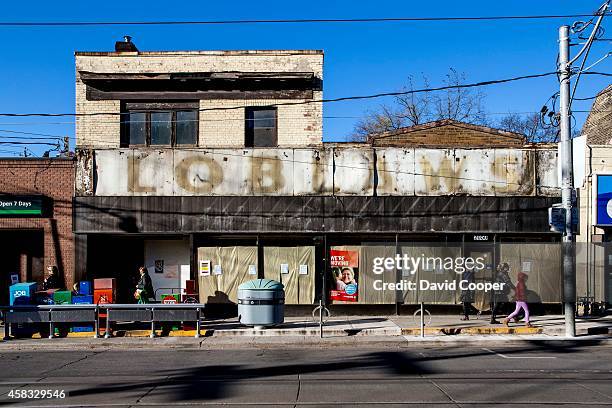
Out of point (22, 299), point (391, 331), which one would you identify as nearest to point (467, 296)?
point (391, 331)

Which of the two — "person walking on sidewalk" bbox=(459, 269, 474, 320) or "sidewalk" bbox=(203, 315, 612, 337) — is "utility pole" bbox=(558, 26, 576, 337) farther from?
"person walking on sidewalk" bbox=(459, 269, 474, 320)

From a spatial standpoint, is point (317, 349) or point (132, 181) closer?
point (317, 349)

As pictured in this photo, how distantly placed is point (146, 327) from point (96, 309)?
2.11 metres

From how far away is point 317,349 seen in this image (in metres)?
14.8

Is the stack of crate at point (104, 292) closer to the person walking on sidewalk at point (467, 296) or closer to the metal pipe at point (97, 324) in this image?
the metal pipe at point (97, 324)

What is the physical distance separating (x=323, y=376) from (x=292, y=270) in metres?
8.89

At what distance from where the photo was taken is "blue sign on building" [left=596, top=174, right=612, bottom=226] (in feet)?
65.6

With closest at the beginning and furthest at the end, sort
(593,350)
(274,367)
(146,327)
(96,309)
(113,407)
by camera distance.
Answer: (113,407), (274,367), (593,350), (96,309), (146,327)

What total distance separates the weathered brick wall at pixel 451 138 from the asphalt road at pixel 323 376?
7.55m

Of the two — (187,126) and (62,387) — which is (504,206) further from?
(62,387)

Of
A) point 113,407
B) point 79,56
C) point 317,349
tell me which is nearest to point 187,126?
point 79,56

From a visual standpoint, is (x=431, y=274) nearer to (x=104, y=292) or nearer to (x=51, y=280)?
(x=104, y=292)

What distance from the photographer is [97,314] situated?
16.3 meters

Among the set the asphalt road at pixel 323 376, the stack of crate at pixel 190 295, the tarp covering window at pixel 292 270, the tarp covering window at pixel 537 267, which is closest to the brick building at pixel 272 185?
the tarp covering window at pixel 292 270
